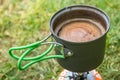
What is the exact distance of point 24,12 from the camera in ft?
10.3

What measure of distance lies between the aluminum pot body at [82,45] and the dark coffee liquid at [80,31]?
34mm

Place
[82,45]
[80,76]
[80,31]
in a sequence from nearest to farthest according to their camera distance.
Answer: [82,45] → [80,31] → [80,76]

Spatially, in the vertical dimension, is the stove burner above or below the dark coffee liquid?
below

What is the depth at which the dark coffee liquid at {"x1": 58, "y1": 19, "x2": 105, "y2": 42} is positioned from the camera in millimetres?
1949

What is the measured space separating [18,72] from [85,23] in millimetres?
816

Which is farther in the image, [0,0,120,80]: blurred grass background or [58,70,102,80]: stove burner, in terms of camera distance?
[0,0,120,80]: blurred grass background

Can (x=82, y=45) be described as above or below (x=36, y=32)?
below

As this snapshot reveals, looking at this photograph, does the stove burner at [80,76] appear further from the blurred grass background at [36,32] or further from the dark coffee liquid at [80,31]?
the dark coffee liquid at [80,31]

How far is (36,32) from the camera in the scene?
292 cm

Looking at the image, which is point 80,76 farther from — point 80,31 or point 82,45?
point 82,45

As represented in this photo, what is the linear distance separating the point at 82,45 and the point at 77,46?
0.03 m

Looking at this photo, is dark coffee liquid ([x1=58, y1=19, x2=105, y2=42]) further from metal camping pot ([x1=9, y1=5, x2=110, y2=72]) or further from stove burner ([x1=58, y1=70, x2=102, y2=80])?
stove burner ([x1=58, y1=70, x2=102, y2=80])

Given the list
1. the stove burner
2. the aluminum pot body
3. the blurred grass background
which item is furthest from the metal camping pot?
the blurred grass background

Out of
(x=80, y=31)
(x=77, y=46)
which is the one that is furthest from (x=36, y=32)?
(x=77, y=46)
